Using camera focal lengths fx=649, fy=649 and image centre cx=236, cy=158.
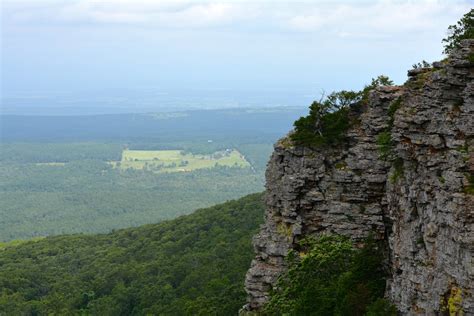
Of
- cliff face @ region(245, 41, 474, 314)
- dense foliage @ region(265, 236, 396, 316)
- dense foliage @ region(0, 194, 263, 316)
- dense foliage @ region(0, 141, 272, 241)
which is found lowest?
dense foliage @ region(0, 141, 272, 241)

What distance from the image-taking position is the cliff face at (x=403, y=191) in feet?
51.5

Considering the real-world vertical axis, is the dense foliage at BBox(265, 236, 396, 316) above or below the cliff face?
below

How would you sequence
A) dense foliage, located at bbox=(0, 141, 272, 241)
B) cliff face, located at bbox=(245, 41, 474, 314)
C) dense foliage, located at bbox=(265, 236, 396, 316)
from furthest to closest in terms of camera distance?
dense foliage, located at bbox=(0, 141, 272, 241) < dense foliage, located at bbox=(265, 236, 396, 316) < cliff face, located at bbox=(245, 41, 474, 314)

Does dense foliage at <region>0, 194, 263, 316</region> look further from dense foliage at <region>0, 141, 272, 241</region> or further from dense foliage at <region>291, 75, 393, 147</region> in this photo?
dense foliage at <region>0, 141, 272, 241</region>

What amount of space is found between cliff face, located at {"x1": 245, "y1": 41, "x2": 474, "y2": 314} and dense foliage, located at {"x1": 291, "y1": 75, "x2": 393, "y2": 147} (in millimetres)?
363

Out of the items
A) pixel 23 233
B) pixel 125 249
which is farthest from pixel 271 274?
pixel 23 233

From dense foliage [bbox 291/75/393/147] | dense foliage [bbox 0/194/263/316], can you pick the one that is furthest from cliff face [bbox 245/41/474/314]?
dense foliage [bbox 0/194/263/316]

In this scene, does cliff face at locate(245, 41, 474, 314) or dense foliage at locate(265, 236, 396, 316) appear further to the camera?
dense foliage at locate(265, 236, 396, 316)

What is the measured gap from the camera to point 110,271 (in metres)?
63.1

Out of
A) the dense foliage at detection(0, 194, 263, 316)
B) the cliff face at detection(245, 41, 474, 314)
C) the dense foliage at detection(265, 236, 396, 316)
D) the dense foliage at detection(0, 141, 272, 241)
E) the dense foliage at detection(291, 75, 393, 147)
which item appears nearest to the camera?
the cliff face at detection(245, 41, 474, 314)

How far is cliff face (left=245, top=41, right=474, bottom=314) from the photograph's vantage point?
15.7m

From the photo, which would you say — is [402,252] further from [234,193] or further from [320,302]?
[234,193]

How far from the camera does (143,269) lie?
195 feet

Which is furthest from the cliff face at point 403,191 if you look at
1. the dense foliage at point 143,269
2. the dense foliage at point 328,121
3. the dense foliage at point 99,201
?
the dense foliage at point 99,201
